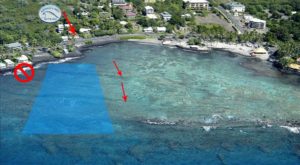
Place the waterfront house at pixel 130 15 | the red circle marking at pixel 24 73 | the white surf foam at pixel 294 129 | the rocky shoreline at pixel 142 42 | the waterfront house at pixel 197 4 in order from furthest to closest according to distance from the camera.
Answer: the waterfront house at pixel 197 4, the waterfront house at pixel 130 15, the rocky shoreline at pixel 142 42, the red circle marking at pixel 24 73, the white surf foam at pixel 294 129

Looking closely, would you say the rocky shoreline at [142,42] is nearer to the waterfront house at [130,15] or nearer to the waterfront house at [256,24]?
the waterfront house at [130,15]

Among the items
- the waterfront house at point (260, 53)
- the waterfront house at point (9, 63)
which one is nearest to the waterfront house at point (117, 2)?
the waterfront house at point (260, 53)

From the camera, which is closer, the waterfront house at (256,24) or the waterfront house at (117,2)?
the waterfront house at (256,24)

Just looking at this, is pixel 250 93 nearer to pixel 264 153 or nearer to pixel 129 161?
pixel 264 153

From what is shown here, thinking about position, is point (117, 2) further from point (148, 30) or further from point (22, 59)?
point (22, 59)

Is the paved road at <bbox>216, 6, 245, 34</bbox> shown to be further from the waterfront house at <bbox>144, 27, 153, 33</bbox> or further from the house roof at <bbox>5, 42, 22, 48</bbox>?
the house roof at <bbox>5, 42, 22, 48</bbox>

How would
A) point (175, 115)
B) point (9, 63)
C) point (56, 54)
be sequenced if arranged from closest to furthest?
point (175, 115)
point (9, 63)
point (56, 54)

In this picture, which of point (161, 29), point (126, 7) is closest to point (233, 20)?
point (161, 29)
